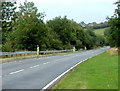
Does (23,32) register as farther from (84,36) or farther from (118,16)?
(84,36)

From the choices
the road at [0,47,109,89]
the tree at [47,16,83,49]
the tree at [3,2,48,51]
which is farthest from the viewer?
the tree at [47,16,83,49]

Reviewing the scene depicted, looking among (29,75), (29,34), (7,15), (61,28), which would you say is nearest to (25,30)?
(29,34)

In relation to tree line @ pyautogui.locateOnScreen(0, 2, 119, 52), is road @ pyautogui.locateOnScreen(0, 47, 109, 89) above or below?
below

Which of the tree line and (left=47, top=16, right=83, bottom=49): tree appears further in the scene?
(left=47, top=16, right=83, bottom=49): tree

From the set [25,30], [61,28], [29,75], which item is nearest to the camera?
[29,75]

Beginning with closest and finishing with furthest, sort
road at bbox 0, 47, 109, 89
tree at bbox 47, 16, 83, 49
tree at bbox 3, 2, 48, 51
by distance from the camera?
road at bbox 0, 47, 109, 89, tree at bbox 3, 2, 48, 51, tree at bbox 47, 16, 83, 49

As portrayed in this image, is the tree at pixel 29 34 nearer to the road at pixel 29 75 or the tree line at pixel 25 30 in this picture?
the tree line at pixel 25 30

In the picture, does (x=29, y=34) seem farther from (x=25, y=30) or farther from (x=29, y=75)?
(x=29, y=75)

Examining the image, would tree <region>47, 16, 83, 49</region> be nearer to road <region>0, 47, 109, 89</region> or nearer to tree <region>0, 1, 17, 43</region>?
tree <region>0, 1, 17, 43</region>

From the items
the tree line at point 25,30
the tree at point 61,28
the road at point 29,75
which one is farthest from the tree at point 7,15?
the road at point 29,75

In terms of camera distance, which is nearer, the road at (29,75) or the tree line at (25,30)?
the road at (29,75)

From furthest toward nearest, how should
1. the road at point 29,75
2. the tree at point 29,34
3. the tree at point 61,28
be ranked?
the tree at point 61,28, the tree at point 29,34, the road at point 29,75

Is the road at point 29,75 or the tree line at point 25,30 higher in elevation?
the tree line at point 25,30

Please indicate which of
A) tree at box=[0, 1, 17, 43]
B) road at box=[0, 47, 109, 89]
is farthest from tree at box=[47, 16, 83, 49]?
road at box=[0, 47, 109, 89]
